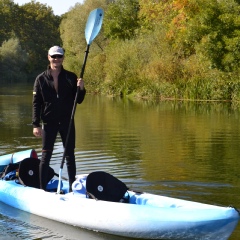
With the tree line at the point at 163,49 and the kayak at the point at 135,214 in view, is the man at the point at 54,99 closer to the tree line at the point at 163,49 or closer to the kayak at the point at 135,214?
the kayak at the point at 135,214

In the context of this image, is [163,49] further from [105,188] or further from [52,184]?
[105,188]

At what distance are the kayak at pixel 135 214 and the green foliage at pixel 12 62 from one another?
230 feet

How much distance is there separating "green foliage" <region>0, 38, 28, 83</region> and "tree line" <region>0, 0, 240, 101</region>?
17962 mm

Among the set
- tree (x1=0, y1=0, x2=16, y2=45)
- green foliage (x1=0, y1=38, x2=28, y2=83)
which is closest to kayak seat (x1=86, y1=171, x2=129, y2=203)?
green foliage (x1=0, y1=38, x2=28, y2=83)

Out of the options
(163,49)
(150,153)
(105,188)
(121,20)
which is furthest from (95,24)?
(121,20)

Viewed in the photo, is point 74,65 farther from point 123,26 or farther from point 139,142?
point 139,142

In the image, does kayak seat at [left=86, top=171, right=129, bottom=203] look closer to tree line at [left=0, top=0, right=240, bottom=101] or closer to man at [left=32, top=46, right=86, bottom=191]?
man at [left=32, top=46, right=86, bottom=191]

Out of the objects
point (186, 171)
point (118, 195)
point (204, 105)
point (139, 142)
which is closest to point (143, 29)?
point (204, 105)

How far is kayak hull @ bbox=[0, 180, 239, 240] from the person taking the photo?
648 cm

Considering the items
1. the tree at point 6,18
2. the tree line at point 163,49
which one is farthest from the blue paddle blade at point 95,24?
the tree at point 6,18

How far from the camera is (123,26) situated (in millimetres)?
51125

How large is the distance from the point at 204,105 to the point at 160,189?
20596mm

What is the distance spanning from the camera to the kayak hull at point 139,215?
6480 millimetres

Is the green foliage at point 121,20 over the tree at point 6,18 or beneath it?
beneath
